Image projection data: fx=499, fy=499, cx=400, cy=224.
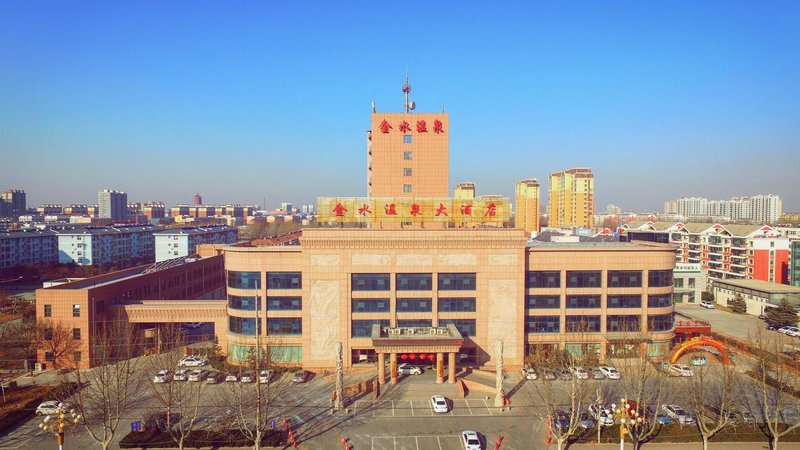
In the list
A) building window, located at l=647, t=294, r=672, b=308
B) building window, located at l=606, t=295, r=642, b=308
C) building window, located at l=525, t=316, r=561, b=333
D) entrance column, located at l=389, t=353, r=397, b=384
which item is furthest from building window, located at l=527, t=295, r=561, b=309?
entrance column, located at l=389, t=353, r=397, b=384

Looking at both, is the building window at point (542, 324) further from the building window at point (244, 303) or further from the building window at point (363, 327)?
the building window at point (244, 303)

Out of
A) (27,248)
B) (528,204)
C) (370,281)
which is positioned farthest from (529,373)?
(528,204)

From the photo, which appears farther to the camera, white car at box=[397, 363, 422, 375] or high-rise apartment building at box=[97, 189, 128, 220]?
high-rise apartment building at box=[97, 189, 128, 220]

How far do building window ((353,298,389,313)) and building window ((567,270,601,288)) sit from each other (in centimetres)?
1407

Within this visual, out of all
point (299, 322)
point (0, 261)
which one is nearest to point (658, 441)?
point (299, 322)

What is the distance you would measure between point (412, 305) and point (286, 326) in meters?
9.39

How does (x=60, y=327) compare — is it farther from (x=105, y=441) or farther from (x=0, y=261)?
(x=0, y=261)

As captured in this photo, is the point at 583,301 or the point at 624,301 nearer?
the point at 583,301

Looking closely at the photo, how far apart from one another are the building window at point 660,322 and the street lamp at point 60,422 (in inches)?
1460

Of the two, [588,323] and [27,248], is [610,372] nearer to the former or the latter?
[588,323]

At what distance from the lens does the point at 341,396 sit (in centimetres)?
2978

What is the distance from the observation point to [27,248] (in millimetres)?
85500

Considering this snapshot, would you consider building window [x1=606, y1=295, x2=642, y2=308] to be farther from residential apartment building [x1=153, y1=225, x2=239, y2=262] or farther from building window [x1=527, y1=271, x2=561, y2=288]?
residential apartment building [x1=153, y1=225, x2=239, y2=262]

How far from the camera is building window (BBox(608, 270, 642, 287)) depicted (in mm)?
38125
